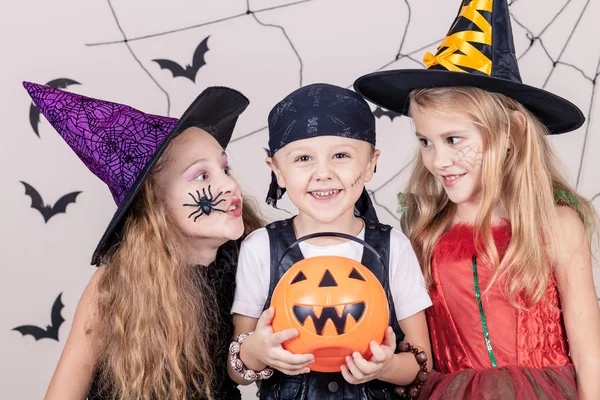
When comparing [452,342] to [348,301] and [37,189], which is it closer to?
[348,301]

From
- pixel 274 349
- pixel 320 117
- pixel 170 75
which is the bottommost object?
pixel 274 349

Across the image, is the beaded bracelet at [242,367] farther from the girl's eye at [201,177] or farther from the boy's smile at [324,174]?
the girl's eye at [201,177]

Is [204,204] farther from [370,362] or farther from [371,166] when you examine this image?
[370,362]

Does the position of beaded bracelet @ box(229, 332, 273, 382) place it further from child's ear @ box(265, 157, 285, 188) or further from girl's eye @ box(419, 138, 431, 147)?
girl's eye @ box(419, 138, 431, 147)

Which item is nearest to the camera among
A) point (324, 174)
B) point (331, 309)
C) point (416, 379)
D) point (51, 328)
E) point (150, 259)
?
point (331, 309)

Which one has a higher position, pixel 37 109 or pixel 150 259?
pixel 37 109

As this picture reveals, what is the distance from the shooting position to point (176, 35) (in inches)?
150

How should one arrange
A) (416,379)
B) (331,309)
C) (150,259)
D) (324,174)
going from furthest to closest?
1. (150,259)
2. (416,379)
3. (324,174)
4. (331,309)

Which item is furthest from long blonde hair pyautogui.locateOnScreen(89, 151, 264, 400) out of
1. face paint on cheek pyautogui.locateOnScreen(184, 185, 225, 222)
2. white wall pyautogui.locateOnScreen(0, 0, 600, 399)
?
white wall pyautogui.locateOnScreen(0, 0, 600, 399)

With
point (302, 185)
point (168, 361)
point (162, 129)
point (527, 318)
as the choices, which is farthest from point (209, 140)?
point (527, 318)

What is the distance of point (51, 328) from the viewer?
3842 millimetres

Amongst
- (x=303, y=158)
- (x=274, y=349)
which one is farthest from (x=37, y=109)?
(x=274, y=349)

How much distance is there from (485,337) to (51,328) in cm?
222

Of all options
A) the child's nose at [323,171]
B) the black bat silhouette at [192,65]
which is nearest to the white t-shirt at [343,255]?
the child's nose at [323,171]
